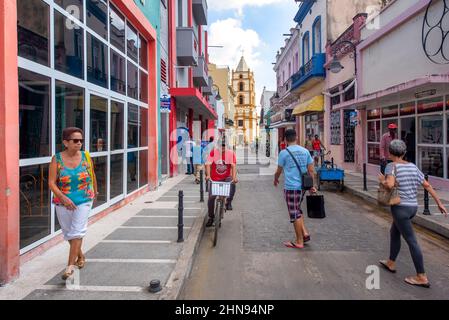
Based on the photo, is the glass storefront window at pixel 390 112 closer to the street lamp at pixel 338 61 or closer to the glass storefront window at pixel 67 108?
the street lamp at pixel 338 61

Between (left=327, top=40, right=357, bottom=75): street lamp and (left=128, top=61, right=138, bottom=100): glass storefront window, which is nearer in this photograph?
(left=128, top=61, right=138, bottom=100): glass storefront window

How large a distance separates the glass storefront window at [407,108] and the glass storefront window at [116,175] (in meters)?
9.57

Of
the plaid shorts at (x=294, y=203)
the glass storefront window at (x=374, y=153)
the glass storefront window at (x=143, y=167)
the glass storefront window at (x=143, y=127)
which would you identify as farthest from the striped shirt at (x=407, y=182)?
the glass storefront window at (x=374, y=153)

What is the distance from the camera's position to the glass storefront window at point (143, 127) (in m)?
10.9

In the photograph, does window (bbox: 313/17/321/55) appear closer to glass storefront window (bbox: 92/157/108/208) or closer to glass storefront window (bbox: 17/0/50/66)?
glass storefront window (bbox: 92/157/108/208)

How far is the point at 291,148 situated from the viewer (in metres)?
5.78

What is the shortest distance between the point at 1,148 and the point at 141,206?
5.15 m

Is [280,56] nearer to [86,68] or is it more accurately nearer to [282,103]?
[282,103]

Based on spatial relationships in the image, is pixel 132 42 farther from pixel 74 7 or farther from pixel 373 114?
pixel 373 114

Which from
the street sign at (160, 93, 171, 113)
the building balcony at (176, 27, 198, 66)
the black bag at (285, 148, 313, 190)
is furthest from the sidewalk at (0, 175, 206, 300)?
the building balcony at (176, 27, 198, 66)

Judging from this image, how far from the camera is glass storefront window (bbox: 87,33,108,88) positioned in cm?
714

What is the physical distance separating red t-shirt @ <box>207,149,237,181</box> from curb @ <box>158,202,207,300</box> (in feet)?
3.37

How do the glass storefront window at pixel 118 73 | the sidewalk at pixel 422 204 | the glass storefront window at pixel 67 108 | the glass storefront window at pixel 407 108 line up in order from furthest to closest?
the glass storefront window at pixel 407 108
the glass storefront window at pixel 118 73
the sidewalk at pixel 422 204
the glass storefront window at pixel 67 108

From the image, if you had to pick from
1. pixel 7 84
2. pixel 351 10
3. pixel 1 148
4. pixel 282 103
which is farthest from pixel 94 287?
pixel 282 103
